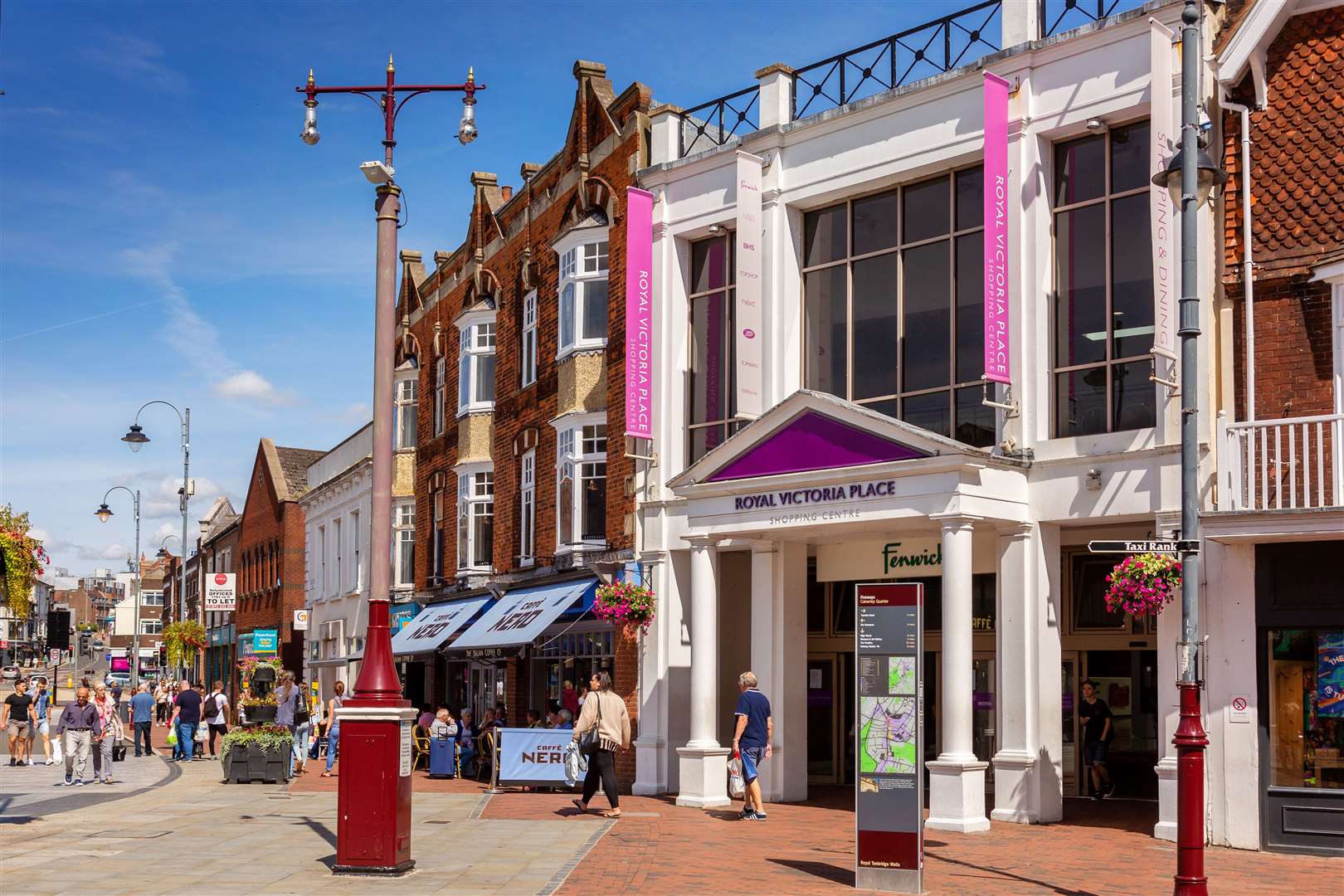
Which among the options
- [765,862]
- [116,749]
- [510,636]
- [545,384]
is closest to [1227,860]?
[765,862]

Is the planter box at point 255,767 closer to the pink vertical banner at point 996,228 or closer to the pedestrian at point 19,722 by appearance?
the pedestrian at point 19,722

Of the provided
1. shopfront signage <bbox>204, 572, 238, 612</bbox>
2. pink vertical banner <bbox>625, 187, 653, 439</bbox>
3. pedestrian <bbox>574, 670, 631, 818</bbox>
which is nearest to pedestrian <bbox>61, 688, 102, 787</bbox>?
pink vertical banner <bbox>625, 187, 653, 439</bbox>

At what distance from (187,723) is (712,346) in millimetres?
16470

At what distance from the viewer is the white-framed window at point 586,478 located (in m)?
25.4

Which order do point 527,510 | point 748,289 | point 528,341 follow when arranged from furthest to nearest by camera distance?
point 528,341 < point 527,510 < point 748,289

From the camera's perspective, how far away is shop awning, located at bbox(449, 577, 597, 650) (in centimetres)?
2445

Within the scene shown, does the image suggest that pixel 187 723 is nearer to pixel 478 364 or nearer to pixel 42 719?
pixel 42 719

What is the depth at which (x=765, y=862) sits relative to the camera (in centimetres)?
1382

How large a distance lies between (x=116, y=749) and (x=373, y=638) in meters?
22.3

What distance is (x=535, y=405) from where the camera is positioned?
28.2m

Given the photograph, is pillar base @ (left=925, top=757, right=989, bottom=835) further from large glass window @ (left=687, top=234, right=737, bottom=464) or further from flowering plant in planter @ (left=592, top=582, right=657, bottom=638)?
large glass window @ (left=687, top=234, right=737, bottom=464)

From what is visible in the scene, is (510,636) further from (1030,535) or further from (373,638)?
(373,638)

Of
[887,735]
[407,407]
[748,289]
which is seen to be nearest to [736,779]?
[748,289]

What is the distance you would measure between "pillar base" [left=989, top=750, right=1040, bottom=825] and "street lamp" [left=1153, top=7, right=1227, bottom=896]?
5.68 metres
